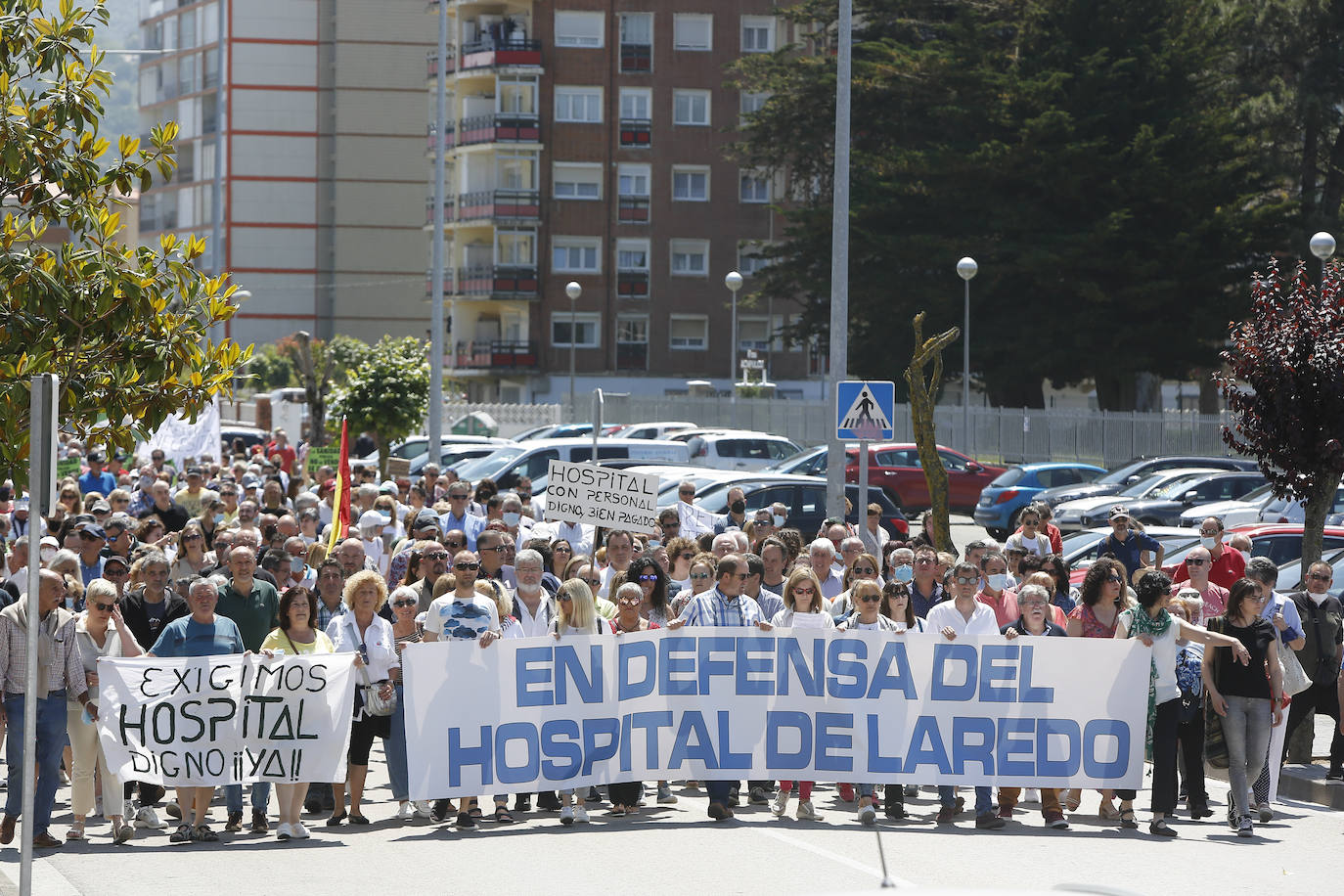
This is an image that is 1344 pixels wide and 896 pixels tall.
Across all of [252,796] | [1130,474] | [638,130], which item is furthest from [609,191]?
[252,796]

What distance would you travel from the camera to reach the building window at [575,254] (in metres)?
78.0

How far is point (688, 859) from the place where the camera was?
1016cm

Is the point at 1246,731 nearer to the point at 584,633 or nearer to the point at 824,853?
the point at 824,853

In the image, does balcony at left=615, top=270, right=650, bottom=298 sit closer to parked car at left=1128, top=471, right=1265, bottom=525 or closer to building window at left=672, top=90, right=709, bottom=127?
building window at left=672, top=90, right=709, bottom=127

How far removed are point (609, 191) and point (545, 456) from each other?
45.9m

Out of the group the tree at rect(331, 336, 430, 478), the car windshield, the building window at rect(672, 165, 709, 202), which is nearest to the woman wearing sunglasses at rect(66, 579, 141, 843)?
the car windshield

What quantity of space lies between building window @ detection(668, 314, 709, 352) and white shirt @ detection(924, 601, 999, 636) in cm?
6696

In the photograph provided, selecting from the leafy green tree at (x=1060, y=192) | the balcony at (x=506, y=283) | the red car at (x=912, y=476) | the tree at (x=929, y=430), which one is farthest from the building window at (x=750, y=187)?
the tree at (x=929, y=430)

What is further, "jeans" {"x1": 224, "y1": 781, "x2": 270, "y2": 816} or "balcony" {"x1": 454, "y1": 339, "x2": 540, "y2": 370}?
"balcony" {"x1": 454, "y1": 339, "x2": 540, "y2": 370}

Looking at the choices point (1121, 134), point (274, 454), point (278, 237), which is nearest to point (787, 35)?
point (1121, 134)

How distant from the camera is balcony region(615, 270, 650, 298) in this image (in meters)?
78.1

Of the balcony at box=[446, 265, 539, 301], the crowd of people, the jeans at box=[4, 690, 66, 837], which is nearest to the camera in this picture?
the jeans at box=[4, 690, 66, 837]

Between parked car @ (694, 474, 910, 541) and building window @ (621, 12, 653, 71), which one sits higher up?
building window @ (621, 12, 653, 71)

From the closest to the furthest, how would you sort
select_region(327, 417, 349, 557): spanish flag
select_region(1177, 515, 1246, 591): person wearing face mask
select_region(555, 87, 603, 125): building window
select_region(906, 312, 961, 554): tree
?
select_region(1177, 515, 1246, 591): person wearing face mask < select_region(327, 417, 349, 557): spanish flag < select_region(906, 312, 961, 554): tree < select_region(555, 87, 603, 125): building window
